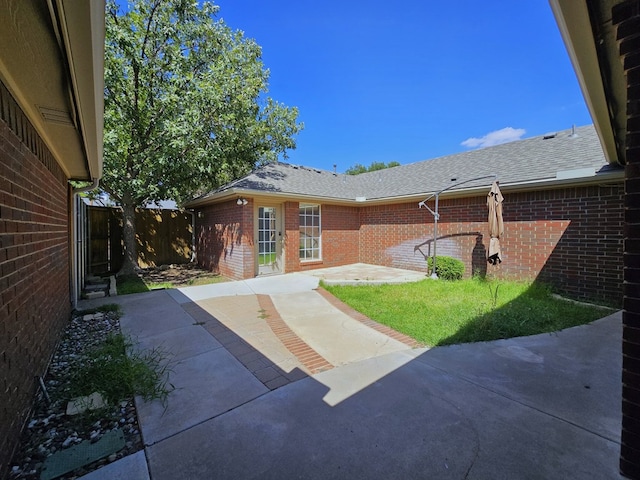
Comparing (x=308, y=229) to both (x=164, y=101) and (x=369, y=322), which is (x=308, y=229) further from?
(x=369, y=322)

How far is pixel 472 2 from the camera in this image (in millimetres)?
6020

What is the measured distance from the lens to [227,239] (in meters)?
9.68

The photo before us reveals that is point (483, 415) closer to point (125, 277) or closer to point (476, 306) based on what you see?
point (476, 306)

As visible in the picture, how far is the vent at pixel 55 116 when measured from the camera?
2719mm

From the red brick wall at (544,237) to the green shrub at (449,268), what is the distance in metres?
0.52

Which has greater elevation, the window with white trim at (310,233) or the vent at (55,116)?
the vent at (55,116)

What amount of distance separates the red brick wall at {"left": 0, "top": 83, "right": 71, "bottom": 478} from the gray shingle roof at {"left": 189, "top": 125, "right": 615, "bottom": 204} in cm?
540

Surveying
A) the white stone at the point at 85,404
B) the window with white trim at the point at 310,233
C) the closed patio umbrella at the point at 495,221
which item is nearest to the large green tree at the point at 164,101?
the window with white trim at the point at 310,233

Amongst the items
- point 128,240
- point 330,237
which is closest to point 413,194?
point 330,237

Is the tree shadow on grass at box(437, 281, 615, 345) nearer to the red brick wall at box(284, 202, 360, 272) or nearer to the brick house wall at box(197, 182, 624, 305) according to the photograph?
the brick house wall at box(197, 182, 624, 305)

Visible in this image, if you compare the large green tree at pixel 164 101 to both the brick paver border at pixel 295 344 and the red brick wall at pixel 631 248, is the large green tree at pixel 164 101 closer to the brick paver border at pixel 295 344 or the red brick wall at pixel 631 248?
the brick paver border at pixel 295 344

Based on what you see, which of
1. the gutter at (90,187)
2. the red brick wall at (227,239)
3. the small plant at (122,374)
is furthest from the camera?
the red brick wall at (227,239)

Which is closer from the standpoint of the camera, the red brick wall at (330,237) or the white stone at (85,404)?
the white stone at (85,404)

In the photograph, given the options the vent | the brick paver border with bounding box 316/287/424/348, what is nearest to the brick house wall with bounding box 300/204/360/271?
the brick paver border with bounding box 316/287/424/348
